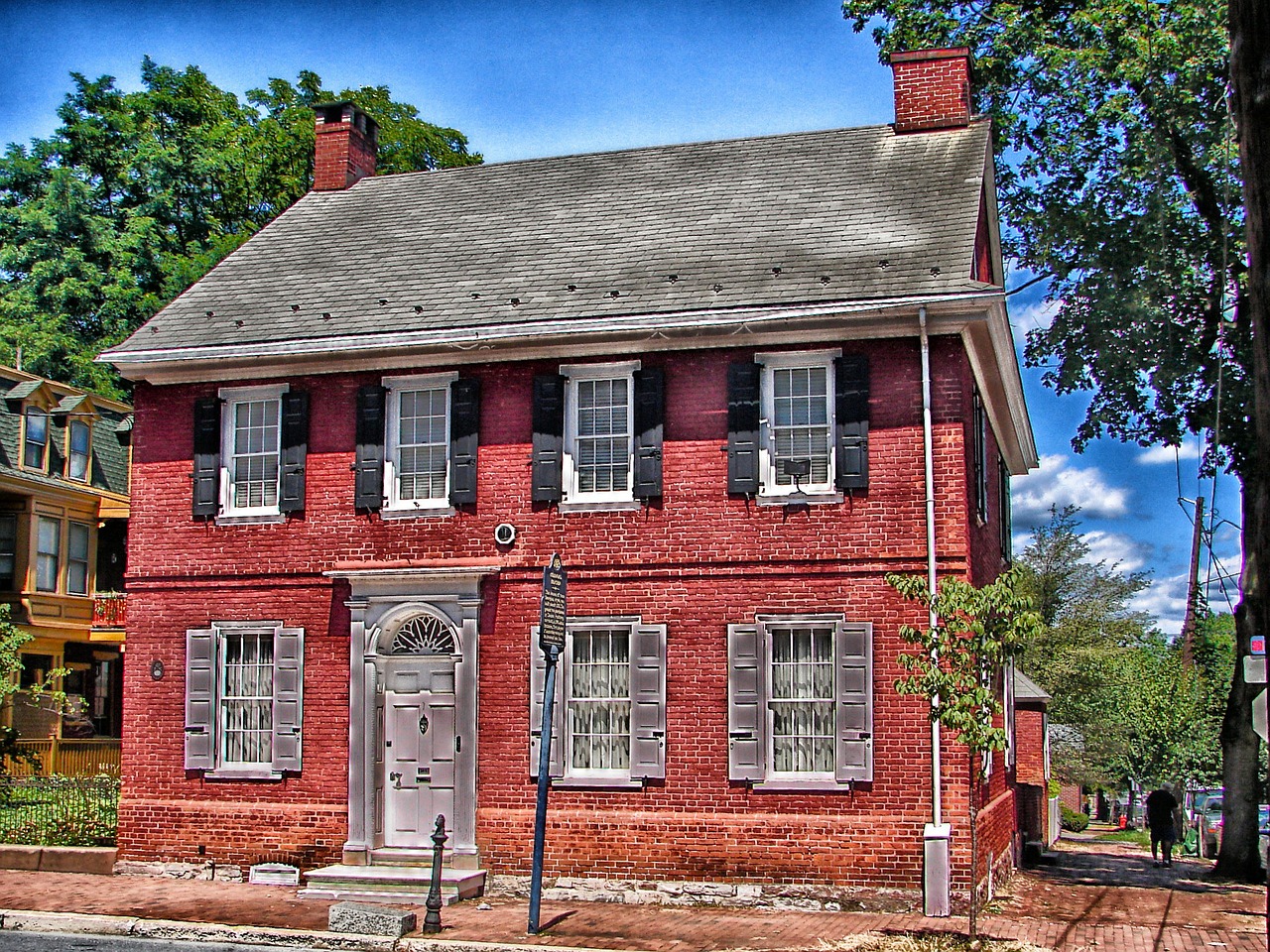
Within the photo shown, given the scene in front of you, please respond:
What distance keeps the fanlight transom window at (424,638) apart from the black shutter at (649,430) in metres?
3.07

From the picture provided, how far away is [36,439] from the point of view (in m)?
Result: 34.2

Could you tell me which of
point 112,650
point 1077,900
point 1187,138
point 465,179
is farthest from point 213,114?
point 1077,900

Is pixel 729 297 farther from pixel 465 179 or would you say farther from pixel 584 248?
pixel 465 179

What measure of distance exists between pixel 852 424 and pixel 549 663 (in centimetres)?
464

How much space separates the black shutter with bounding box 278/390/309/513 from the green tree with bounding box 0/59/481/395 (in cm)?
2001

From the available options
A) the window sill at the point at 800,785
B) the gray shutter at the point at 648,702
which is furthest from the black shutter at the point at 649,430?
the window sill at the point at 800,785

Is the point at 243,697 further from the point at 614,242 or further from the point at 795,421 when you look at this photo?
the point at 795,421

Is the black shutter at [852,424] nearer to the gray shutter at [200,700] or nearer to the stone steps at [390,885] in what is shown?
the stone steps at [390,885]

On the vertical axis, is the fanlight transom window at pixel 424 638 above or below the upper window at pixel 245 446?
below

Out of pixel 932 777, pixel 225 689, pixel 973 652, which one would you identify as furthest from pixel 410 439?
pixel 973 652

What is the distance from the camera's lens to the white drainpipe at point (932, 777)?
14.7 metres

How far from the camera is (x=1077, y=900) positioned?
17.2 metres

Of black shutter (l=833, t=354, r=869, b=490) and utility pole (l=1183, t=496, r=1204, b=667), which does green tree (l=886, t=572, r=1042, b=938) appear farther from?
utility pole (l=1183, t=496, r=1204, b=667)

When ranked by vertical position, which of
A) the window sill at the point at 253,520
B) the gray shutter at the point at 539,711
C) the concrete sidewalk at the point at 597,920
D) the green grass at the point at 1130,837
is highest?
the window sill at the point at 253,520
